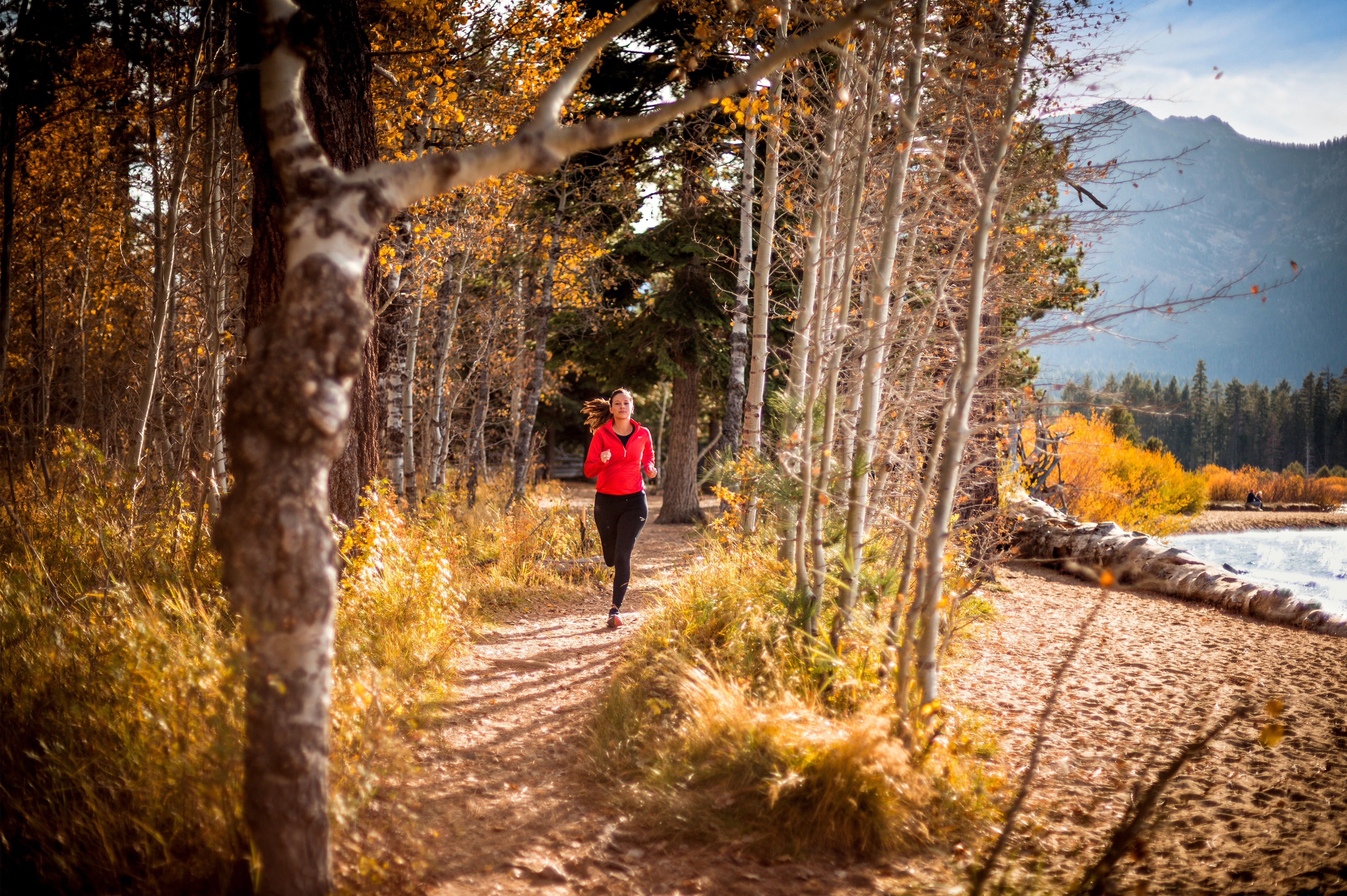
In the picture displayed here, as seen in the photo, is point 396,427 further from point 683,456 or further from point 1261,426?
point 1261,426

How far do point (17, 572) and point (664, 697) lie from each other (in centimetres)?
428

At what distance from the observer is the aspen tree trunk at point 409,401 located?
9.12m

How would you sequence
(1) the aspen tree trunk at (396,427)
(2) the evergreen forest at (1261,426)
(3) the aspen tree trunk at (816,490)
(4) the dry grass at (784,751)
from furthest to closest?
(2) the evergreen forest at (1261,426), (1) the aspen tree trunk at (396,427), (3) the aspen tree trunk at (816,490), (4) the dry grass at (784,751)

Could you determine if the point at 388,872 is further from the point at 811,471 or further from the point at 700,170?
the point at 700,170

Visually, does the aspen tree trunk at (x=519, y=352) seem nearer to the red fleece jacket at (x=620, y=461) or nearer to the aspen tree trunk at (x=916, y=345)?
the red fleece jacket at (x=620, y=461)

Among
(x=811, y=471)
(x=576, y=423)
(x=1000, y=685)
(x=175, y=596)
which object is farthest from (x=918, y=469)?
(x=576, y=423)

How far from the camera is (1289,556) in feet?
51.9

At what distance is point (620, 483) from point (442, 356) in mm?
5433

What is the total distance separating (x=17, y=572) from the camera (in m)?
4.28

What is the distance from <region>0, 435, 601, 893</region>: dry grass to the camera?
2197 mm

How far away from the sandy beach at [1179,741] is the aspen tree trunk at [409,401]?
7413 millimetres

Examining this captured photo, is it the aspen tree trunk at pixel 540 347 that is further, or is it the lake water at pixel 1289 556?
the aspen tree trunk at pixel 540 347

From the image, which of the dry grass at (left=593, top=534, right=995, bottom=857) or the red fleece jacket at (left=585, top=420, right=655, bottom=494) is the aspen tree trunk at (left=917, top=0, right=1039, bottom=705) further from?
the red fleece jacket at (left=585, top=420, right=655, bottom=494)

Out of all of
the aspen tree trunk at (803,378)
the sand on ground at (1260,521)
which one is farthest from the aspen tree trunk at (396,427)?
the sand on ground at (1260,521)
